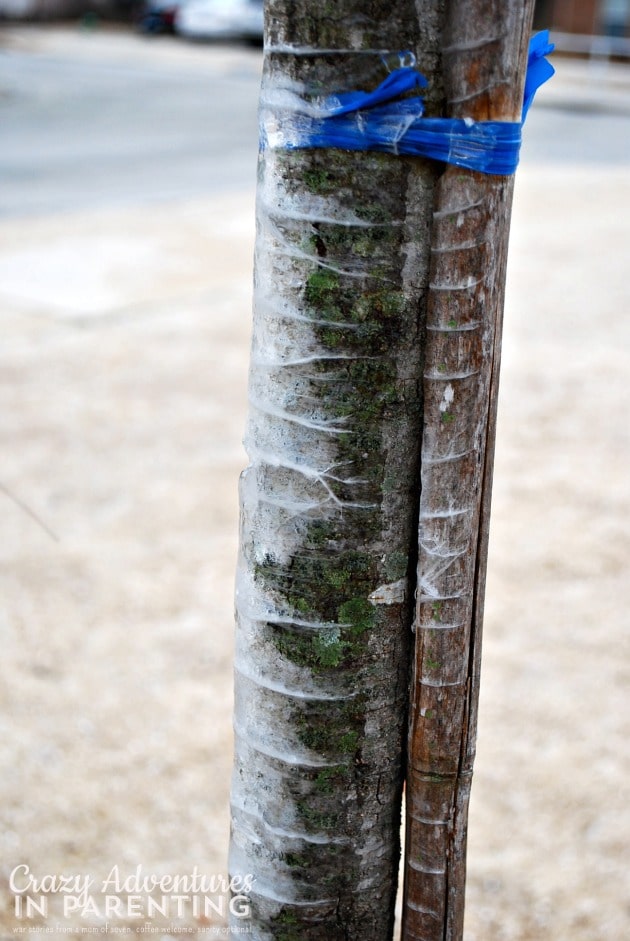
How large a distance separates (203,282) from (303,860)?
708cm

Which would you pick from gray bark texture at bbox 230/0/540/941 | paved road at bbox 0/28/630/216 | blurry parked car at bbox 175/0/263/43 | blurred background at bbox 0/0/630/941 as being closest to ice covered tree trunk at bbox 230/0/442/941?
gray bark texture at bbox 230/0/540/941

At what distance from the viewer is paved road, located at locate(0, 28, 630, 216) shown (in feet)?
37.2

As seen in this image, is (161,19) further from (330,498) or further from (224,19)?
(330,498)

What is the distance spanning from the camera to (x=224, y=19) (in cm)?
2602

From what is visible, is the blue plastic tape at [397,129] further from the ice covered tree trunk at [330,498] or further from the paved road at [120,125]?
the paved road at [120,125]

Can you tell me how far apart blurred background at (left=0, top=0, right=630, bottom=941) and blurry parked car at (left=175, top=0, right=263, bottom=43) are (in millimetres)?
16811

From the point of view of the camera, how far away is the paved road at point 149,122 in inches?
447

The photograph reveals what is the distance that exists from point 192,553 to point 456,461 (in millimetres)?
3206

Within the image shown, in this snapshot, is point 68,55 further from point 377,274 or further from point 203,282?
point 377,274

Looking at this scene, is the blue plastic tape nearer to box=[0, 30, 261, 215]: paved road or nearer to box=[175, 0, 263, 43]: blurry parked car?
box=[0, 30, 261, 215]: paved road

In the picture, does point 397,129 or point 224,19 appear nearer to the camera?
point 397,129

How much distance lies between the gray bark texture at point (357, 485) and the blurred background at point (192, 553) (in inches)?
31.6

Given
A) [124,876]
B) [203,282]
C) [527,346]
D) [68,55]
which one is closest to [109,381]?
[203,282]

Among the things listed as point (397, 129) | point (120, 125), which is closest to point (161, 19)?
point (120, 125)
